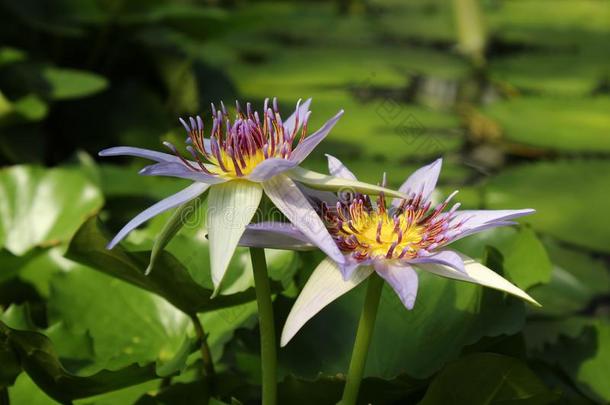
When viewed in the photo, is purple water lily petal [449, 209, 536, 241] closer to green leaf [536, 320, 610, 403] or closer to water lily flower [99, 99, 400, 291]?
water lily flower [99, 99, 400, 291]

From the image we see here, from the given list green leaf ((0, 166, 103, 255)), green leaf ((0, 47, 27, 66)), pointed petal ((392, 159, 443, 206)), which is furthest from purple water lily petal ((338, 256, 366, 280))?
green leaf ((0, 47, 27, 66))

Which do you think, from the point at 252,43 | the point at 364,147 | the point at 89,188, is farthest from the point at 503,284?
the point at 252,43

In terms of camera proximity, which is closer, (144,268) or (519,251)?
(144,268)

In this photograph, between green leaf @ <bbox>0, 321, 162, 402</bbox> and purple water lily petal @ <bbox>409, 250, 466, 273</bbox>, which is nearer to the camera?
purple water lily petal @ <bbox>409, 250, 466, 273</bbox>

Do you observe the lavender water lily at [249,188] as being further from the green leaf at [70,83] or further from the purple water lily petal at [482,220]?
the green leaf at [70,83]

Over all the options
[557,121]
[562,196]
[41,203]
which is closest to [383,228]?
[41,203]

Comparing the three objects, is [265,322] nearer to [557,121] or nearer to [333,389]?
[333,389]

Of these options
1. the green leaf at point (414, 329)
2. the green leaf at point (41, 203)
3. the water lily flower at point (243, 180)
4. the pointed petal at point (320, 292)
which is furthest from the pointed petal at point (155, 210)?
the green leaf at point (41, 203)
